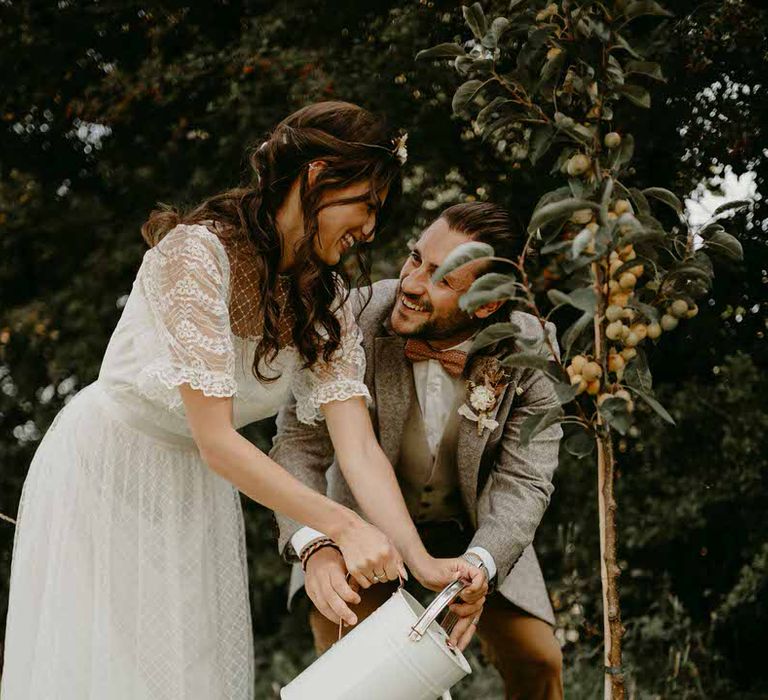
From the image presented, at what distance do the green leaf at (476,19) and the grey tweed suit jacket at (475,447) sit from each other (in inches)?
33.5

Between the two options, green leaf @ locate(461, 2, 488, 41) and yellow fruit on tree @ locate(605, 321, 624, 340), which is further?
green leaf @ locate(461, 2, 488, 41)

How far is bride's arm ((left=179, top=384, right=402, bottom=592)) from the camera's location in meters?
1.93

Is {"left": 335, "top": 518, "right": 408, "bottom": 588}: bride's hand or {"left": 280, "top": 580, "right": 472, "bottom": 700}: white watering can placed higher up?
{"left": 335, "top": 518, "right": 408, "bottom": 588}: bride's hand


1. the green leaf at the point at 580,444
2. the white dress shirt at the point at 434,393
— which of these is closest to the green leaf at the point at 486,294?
the green leaf at the point at 580,444

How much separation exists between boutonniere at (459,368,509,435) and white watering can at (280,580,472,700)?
738mm

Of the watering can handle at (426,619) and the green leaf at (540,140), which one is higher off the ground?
the green leaf at (540,140)

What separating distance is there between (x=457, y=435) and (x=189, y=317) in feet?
2.95

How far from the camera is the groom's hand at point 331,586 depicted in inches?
80.9

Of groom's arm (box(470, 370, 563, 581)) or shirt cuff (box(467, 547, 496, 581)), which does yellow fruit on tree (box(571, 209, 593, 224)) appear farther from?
shirt cuff (box(467, 547, 496, 581))

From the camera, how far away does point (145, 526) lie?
7.04 ft

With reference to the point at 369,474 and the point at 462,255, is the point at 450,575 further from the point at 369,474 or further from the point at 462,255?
the point at 462,255

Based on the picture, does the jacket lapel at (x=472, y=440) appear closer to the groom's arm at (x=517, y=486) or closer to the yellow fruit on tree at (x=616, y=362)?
the groom's arm at (x=517, y=486)

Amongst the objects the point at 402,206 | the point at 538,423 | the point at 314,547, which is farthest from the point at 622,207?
the point at 402,206

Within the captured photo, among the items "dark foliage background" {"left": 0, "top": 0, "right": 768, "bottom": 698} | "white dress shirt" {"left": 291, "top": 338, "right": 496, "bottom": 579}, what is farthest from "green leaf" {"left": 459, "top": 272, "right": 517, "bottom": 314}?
"dark foliage background" {"left": 0, "top": 0, "right": 768, "bottom": 698}
